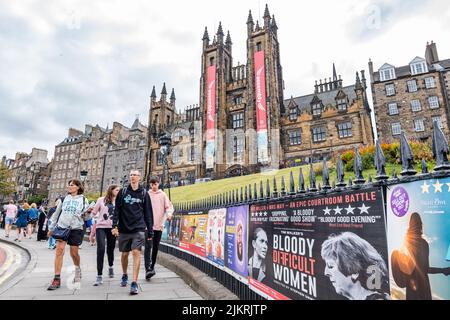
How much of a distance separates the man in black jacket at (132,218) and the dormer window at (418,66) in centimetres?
3999

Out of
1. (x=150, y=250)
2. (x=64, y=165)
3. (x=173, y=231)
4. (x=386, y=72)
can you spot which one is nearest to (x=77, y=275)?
(x=150, y=250)

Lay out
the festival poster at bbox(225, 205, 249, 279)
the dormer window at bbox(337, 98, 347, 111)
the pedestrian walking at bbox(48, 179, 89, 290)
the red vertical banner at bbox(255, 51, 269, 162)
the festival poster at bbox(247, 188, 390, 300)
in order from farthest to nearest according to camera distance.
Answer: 1. the red vertical banner at bbox(255, 51, 269, 162)
2. the dormer window at bbox(337, 98, 347, 111)
3. the pedestrian walking at bbox(48, 179, 89, 290)
4. the festival poster at bbox(225, 205, 249, 279)
5. the festival poster at bbox(247, 188, 390, 300)

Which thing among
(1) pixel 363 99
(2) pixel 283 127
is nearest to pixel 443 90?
(1) pixel 363 99

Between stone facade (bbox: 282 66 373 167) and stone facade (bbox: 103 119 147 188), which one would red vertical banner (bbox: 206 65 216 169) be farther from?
stone facade (bbox: 103 119 147 188)

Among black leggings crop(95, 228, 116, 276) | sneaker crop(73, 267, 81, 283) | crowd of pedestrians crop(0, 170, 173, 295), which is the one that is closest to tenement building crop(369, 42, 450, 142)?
crowd of pedestrians crop(0, 170, 173, 295)

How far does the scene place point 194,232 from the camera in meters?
6.57

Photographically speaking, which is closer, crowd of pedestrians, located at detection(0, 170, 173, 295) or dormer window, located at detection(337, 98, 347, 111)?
crowd of pedestrians, located at detection(0, 170, 173, 295)

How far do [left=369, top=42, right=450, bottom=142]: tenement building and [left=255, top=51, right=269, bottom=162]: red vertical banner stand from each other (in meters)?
13.9

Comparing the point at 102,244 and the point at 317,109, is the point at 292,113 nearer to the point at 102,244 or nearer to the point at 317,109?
the point at 317,109

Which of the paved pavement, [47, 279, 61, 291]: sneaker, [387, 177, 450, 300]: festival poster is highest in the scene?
[387, 177, 450, 300]: festival poster

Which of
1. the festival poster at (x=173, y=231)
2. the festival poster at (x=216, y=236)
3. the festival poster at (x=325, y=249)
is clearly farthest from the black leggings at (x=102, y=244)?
the festival poster at (x=325, y=249)

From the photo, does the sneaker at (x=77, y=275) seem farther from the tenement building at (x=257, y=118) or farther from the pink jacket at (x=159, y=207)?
the tenement building at (x=257, y=118)

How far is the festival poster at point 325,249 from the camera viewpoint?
6.85 feet

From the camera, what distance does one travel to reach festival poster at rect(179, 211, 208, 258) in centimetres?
599
